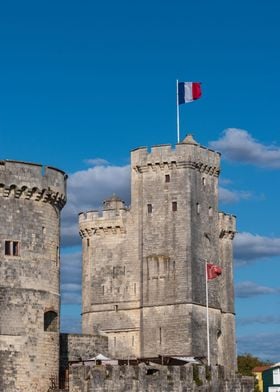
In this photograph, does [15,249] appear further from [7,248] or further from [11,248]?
[7,248]

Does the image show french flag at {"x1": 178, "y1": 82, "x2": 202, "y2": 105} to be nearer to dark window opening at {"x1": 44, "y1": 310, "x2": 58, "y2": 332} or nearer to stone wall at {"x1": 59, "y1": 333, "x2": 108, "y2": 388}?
stone wall at {"x1": 59, "y1": 333, "x2": 108, "y2": 388}

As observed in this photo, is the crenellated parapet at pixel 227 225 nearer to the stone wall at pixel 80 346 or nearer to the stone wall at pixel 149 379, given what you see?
the stone wall at pixel 80 346

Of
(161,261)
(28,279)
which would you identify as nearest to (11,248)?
(28,279)

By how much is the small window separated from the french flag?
25.9m

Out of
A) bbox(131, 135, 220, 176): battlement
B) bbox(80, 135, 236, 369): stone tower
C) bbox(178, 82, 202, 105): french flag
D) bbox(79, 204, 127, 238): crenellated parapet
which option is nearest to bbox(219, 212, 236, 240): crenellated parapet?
bbox(80, 135, 236, 369): stone tower

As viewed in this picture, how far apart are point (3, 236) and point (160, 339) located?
2418 cm

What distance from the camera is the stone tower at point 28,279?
1914 inches

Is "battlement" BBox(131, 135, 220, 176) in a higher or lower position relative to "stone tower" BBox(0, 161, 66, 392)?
higher

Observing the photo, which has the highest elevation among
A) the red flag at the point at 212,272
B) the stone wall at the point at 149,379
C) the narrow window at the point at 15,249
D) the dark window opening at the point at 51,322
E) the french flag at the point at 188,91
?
the french flag at the point at 188,91

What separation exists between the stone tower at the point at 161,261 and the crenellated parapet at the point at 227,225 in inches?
25.1

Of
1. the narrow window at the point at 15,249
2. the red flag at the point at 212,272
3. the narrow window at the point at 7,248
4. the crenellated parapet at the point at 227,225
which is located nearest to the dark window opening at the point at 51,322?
the narrow window at the point at 15,249

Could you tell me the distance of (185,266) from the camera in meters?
70.8

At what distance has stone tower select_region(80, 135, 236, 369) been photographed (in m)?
70.8

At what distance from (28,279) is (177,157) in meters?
25.2
